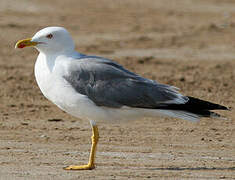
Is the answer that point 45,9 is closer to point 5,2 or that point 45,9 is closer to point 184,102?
point 5,2

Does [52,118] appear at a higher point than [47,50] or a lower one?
lower

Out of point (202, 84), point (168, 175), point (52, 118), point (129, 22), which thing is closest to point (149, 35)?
point (129, 22)

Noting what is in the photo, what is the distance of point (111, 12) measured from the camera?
2034cm

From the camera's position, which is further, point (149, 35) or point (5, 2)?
point (5, 2)

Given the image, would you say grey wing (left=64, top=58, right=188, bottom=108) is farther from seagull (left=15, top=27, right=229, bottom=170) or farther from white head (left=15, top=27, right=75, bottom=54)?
white head (left=15, top=27, right=75, bottom=54)

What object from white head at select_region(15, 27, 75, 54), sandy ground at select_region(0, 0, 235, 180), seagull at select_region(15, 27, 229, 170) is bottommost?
sandy ground at select_region(0, 0, 235, 180)

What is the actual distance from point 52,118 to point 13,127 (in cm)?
82

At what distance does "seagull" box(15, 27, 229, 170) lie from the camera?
6938mm

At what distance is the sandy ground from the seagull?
0.57m

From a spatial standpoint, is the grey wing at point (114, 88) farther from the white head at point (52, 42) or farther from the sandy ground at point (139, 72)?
the sandy ground at point (139, 72)

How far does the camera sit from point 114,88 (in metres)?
7.04

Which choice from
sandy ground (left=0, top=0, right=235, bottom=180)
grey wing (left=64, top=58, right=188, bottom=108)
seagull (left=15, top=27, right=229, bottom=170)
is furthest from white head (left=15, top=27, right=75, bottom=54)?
sandy ground (left=0, top=0, right=235, bottom=180)

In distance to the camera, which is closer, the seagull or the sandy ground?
the seagull

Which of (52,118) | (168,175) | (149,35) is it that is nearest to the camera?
(168,175)
